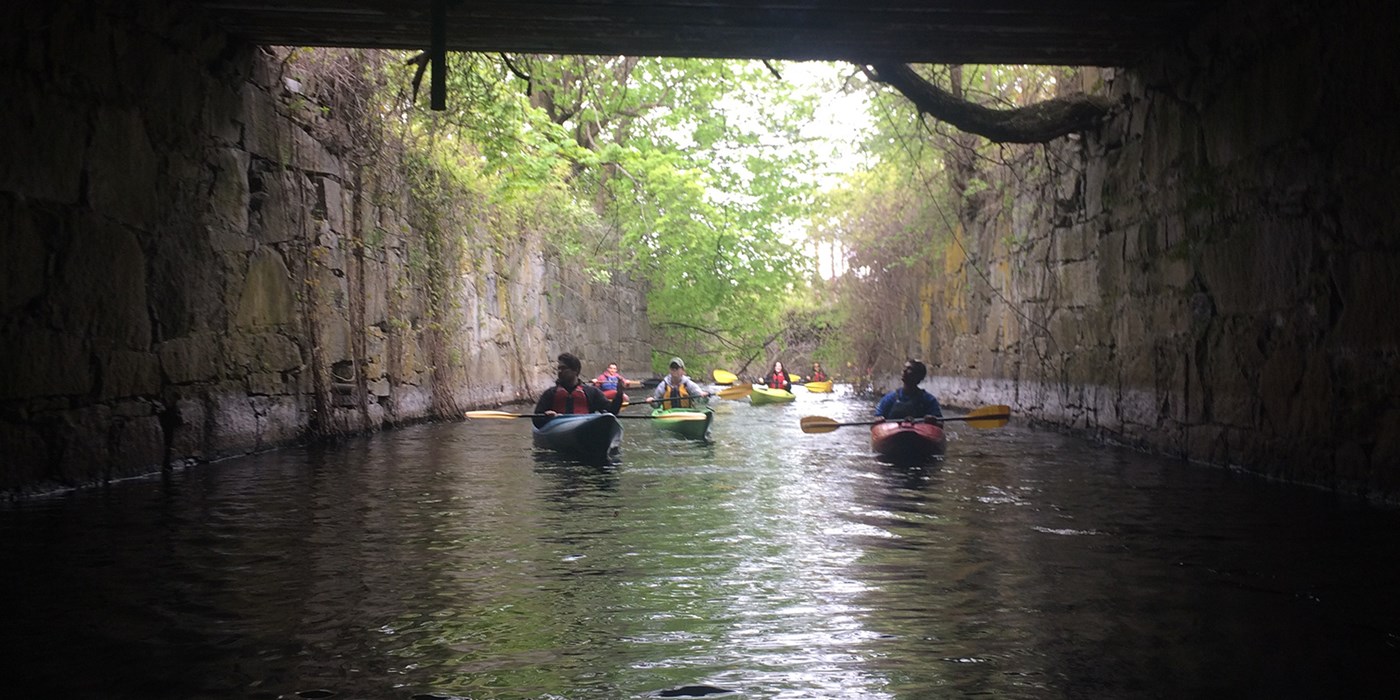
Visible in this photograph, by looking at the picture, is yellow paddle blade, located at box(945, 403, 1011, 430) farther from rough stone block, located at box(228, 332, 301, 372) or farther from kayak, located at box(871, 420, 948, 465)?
rough stone block, located at box(228, 332, 301, 372)

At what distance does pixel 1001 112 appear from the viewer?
10.7 metres

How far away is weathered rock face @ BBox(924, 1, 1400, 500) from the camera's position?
6777 mm

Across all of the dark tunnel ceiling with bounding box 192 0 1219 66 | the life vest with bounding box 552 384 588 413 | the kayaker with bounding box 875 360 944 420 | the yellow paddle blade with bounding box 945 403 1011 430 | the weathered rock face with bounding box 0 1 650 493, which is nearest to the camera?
the weathered rock face with bounding box 0 1 650 493

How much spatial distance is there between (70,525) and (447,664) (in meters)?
3.49

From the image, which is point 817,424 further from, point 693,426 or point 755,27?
point 755,27

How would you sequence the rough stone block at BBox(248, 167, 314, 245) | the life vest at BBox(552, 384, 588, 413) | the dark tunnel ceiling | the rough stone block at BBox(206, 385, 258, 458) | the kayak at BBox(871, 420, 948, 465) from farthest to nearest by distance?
the life vest at BBox(552, 384, 588, 413), the rough stone block at BBox(248, 167, 314, 245), the kayak at BBox(871, 420, 948, 465), the rough stone block at BBox(206, 385, 258, 458), the dark tunnel ceiling

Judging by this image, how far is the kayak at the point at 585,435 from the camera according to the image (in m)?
10.3

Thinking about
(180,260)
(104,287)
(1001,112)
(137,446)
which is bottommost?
(137,446)

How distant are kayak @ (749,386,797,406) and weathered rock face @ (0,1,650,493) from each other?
8.18m

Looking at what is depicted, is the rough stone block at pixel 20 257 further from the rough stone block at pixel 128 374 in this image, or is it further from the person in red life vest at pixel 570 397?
the person in red life vest at pixel 570 397

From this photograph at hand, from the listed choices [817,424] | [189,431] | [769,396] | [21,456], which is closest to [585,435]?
[817,424]

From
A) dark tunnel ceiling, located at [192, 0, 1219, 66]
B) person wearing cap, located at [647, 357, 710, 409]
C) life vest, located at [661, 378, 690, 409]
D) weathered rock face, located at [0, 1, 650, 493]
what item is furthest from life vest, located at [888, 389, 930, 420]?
weathered rock face, located at [0, 1, 650, 493]

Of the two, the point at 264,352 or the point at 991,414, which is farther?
the point at 991,414

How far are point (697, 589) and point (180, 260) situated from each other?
5.83m
